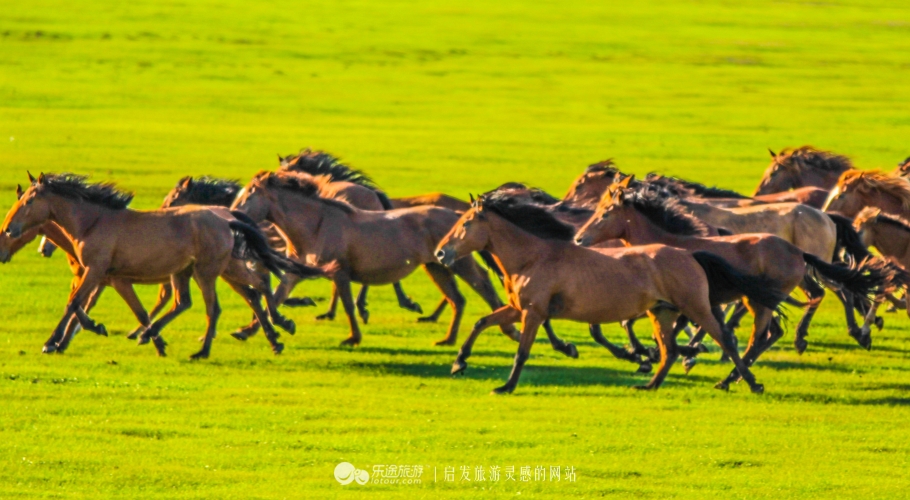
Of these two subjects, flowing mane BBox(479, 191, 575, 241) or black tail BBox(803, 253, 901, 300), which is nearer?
flowing mane BBox(479, 191, 575, 241)

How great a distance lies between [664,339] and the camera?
1198 cm

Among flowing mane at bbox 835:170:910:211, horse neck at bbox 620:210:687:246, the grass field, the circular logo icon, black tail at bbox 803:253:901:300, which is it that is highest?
horse neck at bbox 620:210:687:246

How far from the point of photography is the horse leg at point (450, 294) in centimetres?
1427

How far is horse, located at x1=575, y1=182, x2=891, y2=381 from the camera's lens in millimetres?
12289

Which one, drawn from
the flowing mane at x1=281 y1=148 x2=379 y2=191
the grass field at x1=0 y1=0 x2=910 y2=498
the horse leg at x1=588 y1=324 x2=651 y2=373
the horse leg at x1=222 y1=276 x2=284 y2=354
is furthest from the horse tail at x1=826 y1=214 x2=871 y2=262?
the horse leg at x1=222 y1=276 x2=284 y2=354

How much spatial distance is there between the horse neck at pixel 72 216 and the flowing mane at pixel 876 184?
836 centimetres

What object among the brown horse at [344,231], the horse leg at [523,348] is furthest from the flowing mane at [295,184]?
the horse leg at [523,348]

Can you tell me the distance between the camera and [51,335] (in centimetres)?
1314

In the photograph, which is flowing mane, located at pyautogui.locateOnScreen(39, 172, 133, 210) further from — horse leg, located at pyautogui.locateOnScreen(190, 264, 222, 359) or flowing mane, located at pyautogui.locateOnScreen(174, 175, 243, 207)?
flowing mane, located at pyautogui.locateOnScreen(174, 175, 243, 207)

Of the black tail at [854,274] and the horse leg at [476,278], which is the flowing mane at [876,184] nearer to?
the black tail at [854,274]

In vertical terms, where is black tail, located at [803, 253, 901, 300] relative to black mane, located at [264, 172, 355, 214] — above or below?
above

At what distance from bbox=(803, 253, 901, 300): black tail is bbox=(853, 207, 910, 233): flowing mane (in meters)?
2.31

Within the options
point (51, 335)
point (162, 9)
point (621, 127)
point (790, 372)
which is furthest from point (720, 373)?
point (162, 9)

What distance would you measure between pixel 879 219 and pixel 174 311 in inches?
285
